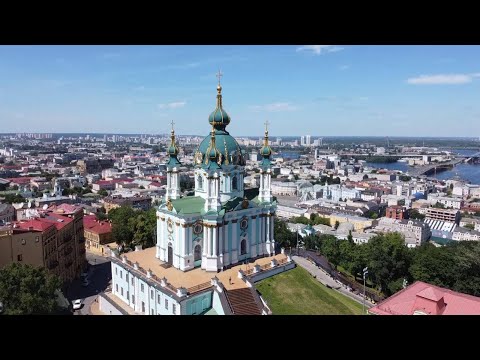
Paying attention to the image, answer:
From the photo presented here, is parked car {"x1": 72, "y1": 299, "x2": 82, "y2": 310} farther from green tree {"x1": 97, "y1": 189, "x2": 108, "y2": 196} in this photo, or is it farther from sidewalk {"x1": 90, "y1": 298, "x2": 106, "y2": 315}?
green tree {"x1": 97, "y1": 189, "x2": 108, "y2": 196}

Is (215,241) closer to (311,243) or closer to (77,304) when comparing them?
(77,304)

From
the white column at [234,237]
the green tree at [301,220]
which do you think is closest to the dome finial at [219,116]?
the white column at [234,237]

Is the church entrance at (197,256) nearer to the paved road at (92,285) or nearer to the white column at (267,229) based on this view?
the white column at (267,229)

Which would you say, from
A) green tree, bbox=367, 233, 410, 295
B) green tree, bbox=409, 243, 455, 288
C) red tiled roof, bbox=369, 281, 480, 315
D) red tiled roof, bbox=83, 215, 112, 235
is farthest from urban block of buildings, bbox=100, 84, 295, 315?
red tiled roof, bbox=83, 215, 112, 235

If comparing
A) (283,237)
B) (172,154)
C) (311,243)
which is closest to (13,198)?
(283,237)

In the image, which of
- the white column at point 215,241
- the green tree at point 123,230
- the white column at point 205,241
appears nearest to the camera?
the white column at point 215,241
